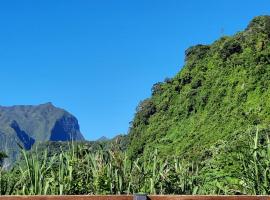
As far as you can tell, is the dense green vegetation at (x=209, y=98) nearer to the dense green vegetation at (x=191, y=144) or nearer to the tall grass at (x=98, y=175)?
the dense green vegetation at (x=191, y=144)

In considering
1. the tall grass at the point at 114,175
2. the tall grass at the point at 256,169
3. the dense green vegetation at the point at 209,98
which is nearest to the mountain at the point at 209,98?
the dense green vegetation at the point at 209,98

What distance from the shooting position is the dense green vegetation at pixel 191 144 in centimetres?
484

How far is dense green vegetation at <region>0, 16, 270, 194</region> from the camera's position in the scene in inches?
191

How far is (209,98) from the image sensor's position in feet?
148

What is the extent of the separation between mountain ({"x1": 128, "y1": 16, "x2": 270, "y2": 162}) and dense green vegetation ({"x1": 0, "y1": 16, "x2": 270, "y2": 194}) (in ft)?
0.25

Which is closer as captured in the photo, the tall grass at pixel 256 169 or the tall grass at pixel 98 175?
the tall grass at pixel 256 169

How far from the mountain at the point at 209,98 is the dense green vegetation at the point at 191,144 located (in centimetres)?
8

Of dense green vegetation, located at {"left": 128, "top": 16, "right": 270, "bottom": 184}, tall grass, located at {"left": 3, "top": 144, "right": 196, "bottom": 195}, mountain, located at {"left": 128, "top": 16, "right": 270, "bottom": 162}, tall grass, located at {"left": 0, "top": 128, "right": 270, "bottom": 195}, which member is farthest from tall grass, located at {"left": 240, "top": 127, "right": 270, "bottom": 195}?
dense green vegetation, located at {"left": 128, "top": 16, "right": 270, "bottom": 184}

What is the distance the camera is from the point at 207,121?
43625 mm

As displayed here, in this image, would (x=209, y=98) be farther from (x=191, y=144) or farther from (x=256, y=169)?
(x=256, y=169)

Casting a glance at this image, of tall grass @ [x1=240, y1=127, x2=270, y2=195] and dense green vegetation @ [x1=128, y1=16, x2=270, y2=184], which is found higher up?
dense green vegetation @ [x1=128, y1=16, x2=270, y2=184]

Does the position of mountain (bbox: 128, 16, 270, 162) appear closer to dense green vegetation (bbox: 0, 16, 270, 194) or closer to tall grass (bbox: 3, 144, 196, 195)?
dense green vegetation (bbox: 0, 16, 270, 194)

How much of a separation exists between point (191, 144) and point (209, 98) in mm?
4630

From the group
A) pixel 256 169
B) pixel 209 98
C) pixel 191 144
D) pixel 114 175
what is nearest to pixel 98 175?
pixel 114 175
